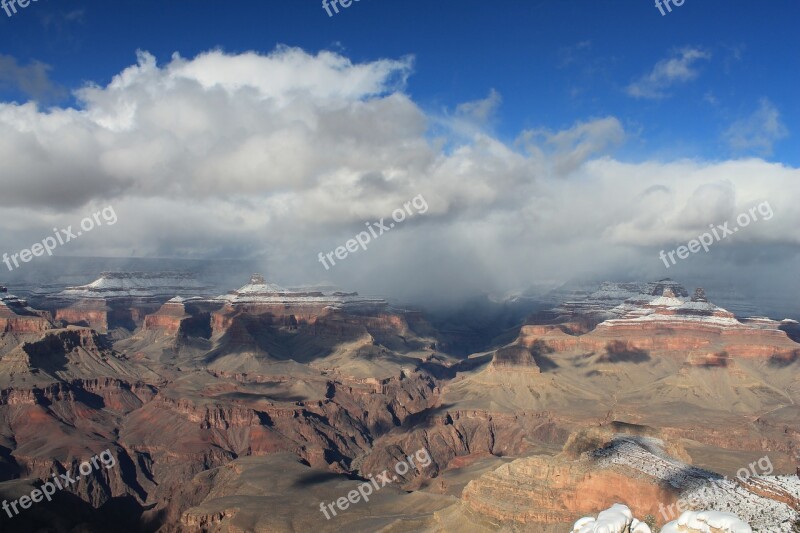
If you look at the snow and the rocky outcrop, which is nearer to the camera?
the snow

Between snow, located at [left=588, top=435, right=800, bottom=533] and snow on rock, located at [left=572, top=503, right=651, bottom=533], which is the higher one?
snow on rock, located at [left=572, top=503, right=651, bottom=533]

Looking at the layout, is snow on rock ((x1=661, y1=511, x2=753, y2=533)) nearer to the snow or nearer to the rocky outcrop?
the snow
